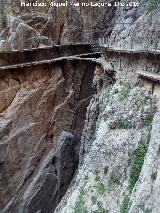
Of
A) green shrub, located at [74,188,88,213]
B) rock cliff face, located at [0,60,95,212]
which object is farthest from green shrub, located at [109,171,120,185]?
rock cliff face, located at [0,60,95,212]

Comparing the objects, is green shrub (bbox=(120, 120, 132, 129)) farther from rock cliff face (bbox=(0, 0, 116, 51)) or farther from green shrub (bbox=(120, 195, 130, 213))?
rock cliff face (bbox=(0, 0, 116, 51))

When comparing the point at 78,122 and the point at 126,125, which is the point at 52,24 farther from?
the point at 126,125

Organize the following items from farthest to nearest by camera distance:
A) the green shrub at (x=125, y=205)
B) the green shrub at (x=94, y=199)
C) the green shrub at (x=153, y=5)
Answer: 1. the green shrub at (x=153, y=5)
2. the green shrub at (x=94, y=199)
3. the green shrub at (x=125, y=205)

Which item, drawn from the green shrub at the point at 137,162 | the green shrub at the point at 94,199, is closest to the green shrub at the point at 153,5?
the green shrub at the point at 137,162

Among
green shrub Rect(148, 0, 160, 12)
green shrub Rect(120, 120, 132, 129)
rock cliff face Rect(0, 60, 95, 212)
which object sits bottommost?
rock cliff face Rect(0, 60, 95, 212)

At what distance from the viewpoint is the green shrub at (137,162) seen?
1392 cm

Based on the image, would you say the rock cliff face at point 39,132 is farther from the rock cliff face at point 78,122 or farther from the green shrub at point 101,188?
the green shrub at point 101,188

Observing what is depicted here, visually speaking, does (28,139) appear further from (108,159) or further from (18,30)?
(108,159)

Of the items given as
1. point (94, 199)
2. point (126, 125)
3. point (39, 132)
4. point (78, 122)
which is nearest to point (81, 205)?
point (94, 199)

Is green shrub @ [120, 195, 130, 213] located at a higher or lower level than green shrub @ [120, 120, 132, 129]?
lower

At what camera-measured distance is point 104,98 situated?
20.6 m

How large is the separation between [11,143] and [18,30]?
28.9 feet

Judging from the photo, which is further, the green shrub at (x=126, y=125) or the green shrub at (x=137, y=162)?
the green shrub at (x=126, y=125)

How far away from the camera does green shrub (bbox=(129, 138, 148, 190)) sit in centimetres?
1392
